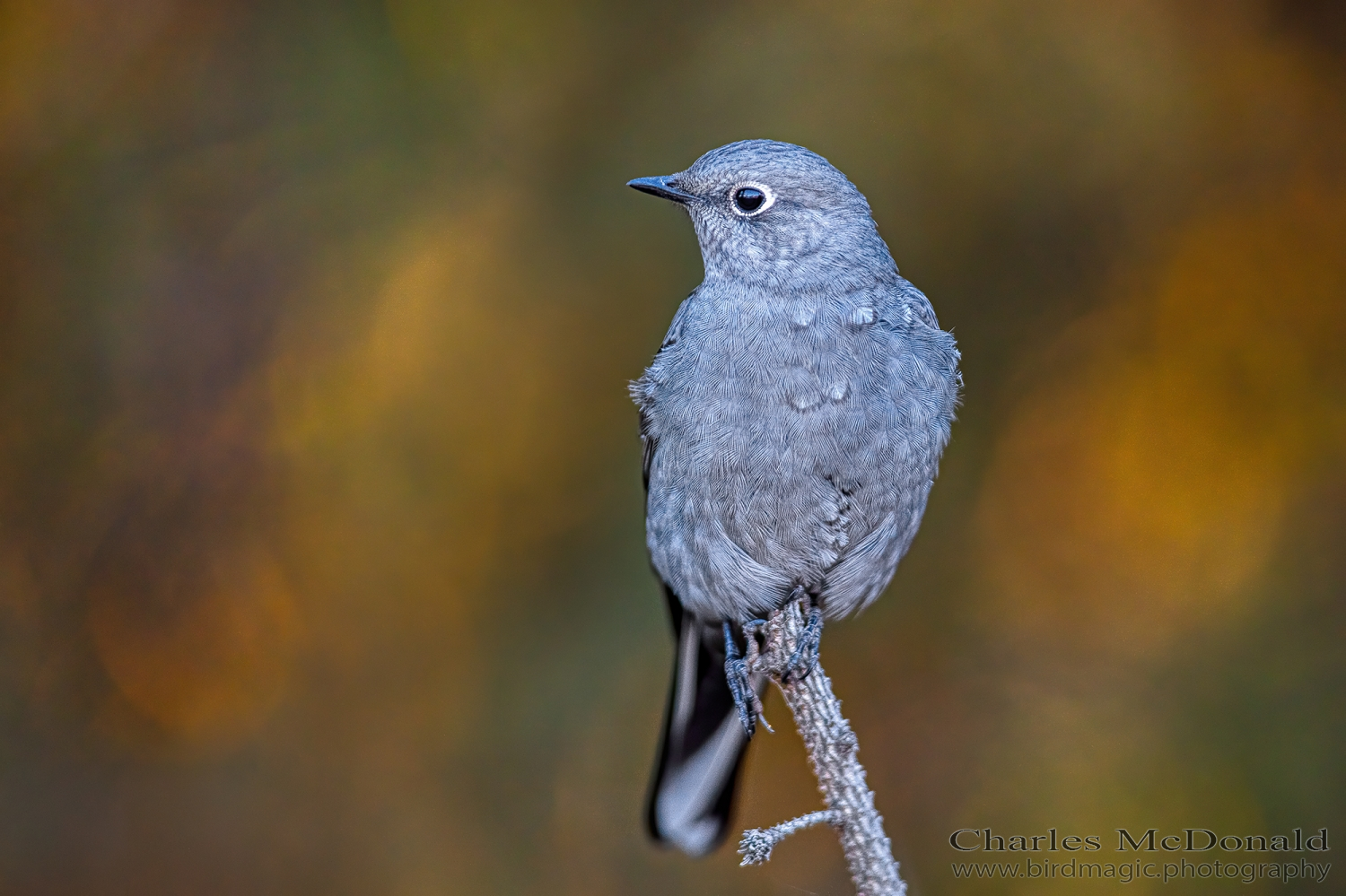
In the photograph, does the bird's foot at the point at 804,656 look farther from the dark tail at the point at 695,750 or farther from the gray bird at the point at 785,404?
the dark tail at the point at 695,750

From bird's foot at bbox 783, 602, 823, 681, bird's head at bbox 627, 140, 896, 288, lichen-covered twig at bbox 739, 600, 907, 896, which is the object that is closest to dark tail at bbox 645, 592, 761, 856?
bird's foot at bbox 783, 602, 823, 681

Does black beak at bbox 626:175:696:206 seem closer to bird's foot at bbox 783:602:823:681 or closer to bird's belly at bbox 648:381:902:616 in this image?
bird's belly at bbox 648:381:902:616

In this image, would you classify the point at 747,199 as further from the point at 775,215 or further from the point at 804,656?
the point at 804,656

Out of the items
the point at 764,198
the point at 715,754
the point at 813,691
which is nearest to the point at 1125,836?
the point at 715,754

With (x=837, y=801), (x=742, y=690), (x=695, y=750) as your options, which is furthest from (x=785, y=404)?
(x=695, y=750)

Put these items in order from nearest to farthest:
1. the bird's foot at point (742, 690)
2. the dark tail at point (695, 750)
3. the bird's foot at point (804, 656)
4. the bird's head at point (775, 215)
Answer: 1. the bird's foot at point (804, 656)
2. the bird's foot at point (742, 690)
3. the bird's head at point (775, 215)
4. the dark tail at point (695, 750)

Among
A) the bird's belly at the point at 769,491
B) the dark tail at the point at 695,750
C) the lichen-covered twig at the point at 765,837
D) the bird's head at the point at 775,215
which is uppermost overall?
the bird's head at the point at 775,215

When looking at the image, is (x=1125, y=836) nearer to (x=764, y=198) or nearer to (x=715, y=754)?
(x=715, y=754)

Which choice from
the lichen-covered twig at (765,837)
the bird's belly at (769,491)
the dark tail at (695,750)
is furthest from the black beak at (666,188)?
the lichen-covered twig at (765,837)
